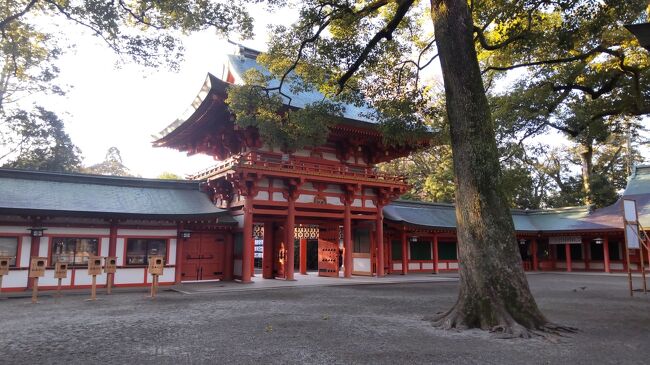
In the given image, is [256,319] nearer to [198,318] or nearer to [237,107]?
[198,318]

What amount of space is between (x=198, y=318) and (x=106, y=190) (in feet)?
33.0

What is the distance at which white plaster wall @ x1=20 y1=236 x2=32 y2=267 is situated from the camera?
14.1 m

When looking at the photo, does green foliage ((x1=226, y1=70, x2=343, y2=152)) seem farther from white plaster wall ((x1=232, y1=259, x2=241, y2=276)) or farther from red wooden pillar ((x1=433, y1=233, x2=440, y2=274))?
red wooden pillar ((x1=433, y1=233, x2=440, y2=274))

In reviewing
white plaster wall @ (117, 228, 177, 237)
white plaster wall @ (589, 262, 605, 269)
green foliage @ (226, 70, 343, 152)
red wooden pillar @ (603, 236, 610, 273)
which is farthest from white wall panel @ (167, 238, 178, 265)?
white plaster wall @ (589, 262, 605, 269)

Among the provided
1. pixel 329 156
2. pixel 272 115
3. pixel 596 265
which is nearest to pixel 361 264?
pixel 329 156

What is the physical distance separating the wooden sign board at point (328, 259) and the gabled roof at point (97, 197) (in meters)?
5.58

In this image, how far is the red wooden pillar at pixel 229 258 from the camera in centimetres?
1867

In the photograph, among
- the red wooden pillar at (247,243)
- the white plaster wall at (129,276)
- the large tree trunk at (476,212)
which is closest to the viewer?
the large tree trunk at (476,212)

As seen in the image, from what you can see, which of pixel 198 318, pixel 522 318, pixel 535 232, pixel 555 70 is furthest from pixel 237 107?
pixel 535 232

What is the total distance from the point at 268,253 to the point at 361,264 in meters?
5.26

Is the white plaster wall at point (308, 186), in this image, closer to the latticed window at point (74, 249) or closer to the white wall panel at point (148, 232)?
the white wall panel at point (148, 232)

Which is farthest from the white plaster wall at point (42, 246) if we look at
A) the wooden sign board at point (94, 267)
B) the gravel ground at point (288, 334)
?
the wooden sign board at point (94, 267)

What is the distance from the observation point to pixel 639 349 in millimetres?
6328

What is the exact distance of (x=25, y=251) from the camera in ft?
46.4
